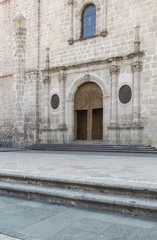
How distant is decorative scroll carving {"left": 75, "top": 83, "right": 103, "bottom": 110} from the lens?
1423cm

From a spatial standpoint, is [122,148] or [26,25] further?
[26,25]

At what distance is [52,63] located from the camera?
15.7m

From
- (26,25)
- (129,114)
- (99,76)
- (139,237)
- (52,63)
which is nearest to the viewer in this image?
(139,237)

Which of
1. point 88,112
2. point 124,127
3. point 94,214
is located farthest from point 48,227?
point 88,112

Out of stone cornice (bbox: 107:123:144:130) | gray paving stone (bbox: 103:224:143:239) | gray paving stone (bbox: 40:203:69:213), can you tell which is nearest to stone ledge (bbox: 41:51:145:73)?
stone cornice (bbox: 107:123:144:130)

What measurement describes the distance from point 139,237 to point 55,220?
1.03m

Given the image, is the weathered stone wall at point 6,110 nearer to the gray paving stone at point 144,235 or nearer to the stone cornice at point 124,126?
the stone cornice at point 124,126

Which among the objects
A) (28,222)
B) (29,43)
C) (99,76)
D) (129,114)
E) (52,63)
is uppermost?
(29,43)

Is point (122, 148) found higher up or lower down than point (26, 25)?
lower down

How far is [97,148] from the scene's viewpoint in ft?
41.2

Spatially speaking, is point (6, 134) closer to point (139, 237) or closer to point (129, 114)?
point (129, 114)

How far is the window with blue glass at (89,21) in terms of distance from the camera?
14.4 metres

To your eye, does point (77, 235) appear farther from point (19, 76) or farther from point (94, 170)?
point (19, 76)

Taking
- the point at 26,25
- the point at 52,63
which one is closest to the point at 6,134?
the point at 52,63
